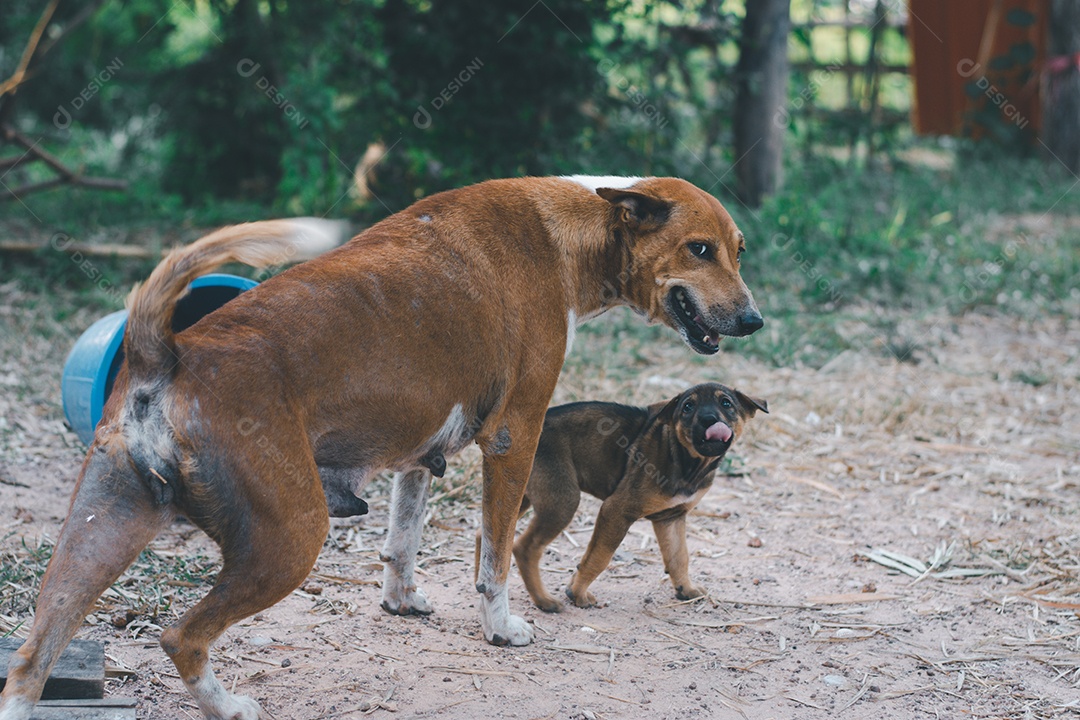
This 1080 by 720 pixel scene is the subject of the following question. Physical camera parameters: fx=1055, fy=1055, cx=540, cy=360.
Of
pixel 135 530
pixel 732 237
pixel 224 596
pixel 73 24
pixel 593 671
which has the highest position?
pixel 73 24

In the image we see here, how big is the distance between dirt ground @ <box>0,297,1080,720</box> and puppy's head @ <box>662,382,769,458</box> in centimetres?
77

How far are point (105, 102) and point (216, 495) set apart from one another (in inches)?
455

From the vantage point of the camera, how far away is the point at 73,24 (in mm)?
9672

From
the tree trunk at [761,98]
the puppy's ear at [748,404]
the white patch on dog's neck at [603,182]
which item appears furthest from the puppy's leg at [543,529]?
the tree trunk at [761,98]

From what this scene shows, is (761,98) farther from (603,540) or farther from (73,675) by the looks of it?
(73,675)

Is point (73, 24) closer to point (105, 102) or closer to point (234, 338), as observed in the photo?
point (105, 102)

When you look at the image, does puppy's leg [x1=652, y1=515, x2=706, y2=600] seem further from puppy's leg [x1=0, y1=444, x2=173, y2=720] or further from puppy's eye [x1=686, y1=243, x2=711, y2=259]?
puppy's leg [x1=0, y1=444, x2=173, y2=720]

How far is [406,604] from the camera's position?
14.3 feet

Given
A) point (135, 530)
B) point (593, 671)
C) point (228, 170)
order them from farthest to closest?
point (228, 170) < point (593, 671) < point (135, 530)

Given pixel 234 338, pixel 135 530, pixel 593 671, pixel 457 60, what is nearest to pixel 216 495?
pixel 135 530

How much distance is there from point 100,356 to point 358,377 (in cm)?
192

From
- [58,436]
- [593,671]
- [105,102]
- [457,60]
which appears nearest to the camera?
[593,671]

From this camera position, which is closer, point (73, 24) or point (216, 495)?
point (216, 495)

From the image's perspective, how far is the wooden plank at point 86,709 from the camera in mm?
Result: 3051
